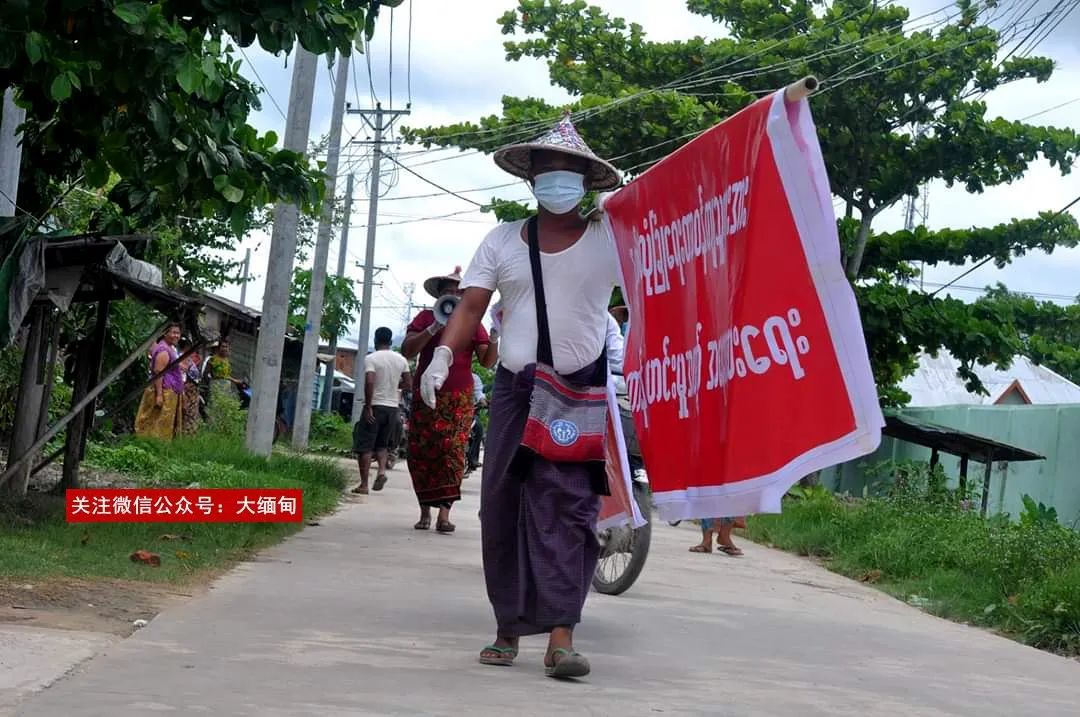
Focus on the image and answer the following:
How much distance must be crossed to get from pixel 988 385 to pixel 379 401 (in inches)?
1451

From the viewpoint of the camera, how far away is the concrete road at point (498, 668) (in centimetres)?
455

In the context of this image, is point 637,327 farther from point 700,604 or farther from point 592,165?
point 700,604

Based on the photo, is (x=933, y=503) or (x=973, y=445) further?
(x=973, y=445)

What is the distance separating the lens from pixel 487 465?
5656 mm

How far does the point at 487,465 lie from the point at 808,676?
4.98 feet

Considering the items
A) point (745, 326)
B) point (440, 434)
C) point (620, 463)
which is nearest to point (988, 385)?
point (440, 434)

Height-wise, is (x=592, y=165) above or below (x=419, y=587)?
above

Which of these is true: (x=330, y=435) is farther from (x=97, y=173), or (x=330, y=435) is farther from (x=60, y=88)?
(x=60, y=88)

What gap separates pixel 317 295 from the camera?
25625mm

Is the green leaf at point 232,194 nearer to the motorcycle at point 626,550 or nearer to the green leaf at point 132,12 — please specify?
the green leaf at point 132,12

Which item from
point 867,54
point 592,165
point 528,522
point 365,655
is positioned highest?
point 867,54

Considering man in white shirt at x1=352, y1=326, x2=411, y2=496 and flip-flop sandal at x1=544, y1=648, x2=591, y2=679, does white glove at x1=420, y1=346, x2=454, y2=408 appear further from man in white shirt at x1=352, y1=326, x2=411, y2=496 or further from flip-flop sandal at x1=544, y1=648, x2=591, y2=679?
man in white shirt at x1=352, y1=326, x2=411, y2=496

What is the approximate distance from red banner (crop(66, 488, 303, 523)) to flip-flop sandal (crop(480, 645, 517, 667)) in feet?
14.2

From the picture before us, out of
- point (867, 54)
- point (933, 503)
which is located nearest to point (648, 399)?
point (933, 503)
